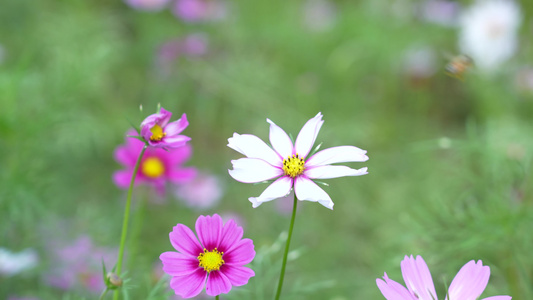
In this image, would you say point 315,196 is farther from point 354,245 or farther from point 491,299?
point 354,245

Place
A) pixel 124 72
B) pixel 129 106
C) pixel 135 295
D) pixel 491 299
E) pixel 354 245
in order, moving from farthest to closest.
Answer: pixel 124 72 < pixel 129 106 < pixel 354 245 < pixel 135 295 < pixel 491 299

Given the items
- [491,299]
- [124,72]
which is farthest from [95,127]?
[491,299]

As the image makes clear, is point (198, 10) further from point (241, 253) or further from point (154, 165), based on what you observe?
point (241, 253)

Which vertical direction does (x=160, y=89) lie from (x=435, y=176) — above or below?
above

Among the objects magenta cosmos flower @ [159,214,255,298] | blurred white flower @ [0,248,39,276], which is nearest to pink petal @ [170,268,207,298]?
magenta cosmos flower @ [159,214,255,298]

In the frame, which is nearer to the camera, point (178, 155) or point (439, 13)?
point (178, 155)

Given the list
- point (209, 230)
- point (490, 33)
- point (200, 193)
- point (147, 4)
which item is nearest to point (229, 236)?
point (209, 230)

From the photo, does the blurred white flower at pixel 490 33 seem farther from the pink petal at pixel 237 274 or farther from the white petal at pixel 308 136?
the pink petal at pixel 237 274
